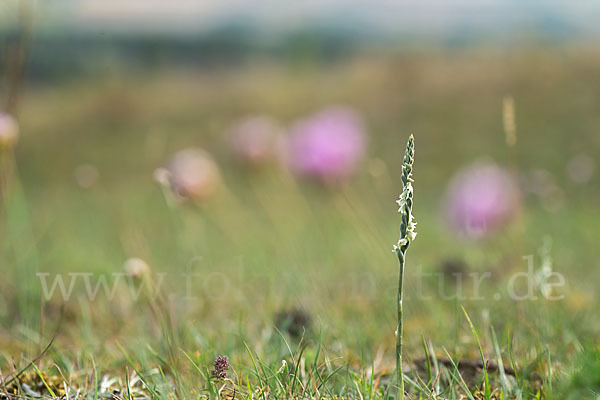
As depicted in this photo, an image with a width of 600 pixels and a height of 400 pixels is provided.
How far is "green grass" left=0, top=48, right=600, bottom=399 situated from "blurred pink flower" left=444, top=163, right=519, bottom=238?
11cm

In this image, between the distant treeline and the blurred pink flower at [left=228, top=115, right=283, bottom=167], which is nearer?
the blurred pink flower at [left=228, top=115, right=283, bottom=167]

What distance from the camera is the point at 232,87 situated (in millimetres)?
10562

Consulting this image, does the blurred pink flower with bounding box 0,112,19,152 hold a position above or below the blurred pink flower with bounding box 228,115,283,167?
above

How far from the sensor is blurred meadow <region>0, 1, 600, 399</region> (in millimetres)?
1062

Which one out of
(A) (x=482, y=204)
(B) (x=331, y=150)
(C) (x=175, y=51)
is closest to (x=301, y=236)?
(B) (x=331, y=150)

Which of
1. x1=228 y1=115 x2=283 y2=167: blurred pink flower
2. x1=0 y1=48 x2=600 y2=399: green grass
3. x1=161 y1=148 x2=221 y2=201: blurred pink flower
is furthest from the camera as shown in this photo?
x1=228 y1=115 x2=283 y2=167: blurred pink flower

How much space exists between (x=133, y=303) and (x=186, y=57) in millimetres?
21074

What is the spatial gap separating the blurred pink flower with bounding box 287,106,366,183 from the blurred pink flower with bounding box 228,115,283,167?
1.59ft

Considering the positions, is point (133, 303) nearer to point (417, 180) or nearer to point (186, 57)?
point (417, 180)

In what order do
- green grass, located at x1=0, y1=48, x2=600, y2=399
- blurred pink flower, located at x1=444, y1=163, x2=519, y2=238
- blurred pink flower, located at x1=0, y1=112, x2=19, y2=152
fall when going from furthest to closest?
blurred pink flower, located at x1=444, y1=163, x2=519, y2=238 → blurred pink flower, located at x1=0, y1=112, x2=19, y2=152 → green grass, located at x1=0, y1=48, x2=600, y2=399

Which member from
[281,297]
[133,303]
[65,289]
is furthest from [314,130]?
[65,289]

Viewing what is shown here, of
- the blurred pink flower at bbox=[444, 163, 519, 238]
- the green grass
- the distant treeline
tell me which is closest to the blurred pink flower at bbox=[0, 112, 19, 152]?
the green grass

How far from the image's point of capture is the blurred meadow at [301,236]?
3.49 feet

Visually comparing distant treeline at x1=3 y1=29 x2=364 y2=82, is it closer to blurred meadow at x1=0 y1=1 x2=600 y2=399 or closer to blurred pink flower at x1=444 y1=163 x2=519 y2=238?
blurred meadow at x1=0 y1=1 x2=600 y2=399
